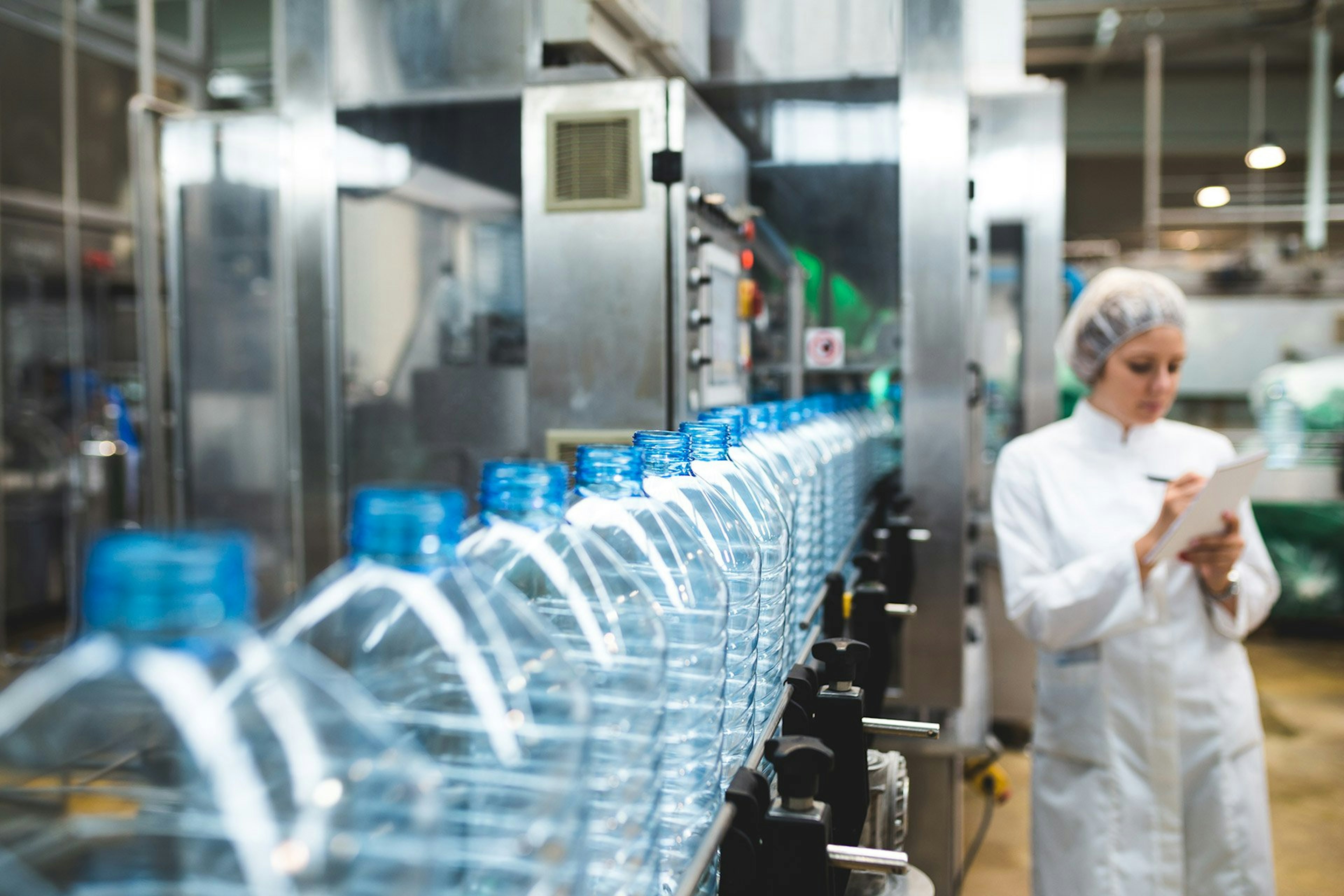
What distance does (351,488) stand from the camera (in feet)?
9.54

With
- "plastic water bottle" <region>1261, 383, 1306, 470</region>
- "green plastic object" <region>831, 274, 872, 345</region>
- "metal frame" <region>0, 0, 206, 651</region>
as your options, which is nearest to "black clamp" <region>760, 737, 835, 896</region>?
"green plastic object" <region>831, 274, 872, 345</region>

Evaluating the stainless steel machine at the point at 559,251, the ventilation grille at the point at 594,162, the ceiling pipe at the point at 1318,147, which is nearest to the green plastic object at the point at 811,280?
the stainless steel machine at the point at 559,251

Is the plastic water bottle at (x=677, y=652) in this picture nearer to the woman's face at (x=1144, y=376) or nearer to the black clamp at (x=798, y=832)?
the black clamp at (x=798, y=832)

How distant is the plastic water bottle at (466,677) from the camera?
0.56 metres

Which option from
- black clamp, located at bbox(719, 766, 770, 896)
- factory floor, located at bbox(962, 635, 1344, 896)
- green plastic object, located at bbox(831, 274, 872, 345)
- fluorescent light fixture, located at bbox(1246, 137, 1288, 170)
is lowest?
factory floor, located at bbox(962, 635, 1344, 896)

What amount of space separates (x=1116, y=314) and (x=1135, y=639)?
650 mm

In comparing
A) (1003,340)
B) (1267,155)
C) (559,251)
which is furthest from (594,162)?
(1267,155)

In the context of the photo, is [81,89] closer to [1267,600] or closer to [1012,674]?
[1012,674]

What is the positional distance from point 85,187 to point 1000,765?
205 inches

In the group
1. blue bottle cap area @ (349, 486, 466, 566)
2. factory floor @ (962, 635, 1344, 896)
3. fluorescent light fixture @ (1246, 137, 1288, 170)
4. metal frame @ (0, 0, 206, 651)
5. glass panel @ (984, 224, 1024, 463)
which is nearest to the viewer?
blue bottle cap area @ (349, 486, 466, 566)

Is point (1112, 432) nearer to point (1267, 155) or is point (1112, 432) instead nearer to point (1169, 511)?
point (1169, 511)

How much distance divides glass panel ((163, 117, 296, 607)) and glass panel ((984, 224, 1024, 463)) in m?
2.48

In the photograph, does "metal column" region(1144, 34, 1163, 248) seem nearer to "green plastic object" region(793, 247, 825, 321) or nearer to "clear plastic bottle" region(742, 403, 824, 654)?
"green plastic object" region(793, 247, 825, 321)

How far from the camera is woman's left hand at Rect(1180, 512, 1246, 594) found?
6.68 ft
